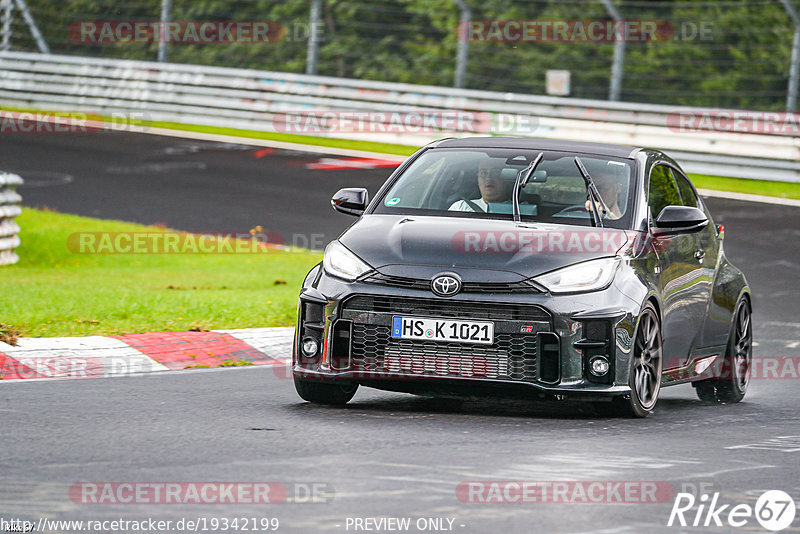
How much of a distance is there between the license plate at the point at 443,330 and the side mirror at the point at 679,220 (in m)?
1.52

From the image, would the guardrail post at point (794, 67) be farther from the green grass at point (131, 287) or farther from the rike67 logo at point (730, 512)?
the rike67 logo at point (730, 512)

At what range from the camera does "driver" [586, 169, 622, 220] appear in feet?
29.5

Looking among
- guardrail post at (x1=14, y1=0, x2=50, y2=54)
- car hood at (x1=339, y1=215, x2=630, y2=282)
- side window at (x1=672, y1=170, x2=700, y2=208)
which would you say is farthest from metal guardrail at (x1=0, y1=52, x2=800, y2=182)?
car hood at (x1=339, y1=215, x2=630, y2=282)

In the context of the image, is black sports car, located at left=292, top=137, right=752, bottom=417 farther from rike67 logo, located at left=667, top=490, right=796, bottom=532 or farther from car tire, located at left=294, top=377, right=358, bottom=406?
rike67 logo, located at left=667, top=490, right=796, bottom=532

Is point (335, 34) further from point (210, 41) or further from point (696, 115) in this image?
point (696, 115)

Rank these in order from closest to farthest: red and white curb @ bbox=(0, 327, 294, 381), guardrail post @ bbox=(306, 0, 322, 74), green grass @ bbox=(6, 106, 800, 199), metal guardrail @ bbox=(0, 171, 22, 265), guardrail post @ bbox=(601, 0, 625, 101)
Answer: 1. red and white curb @ bbox=(0, 327, 294, 381)
2. metal guardrail @ bbox=(0, 171, 22, 265)
3. green grass @ bbox=(6, 106, 800, 199)
4. guardrail post @ bbox=(601, 0, 625, 101)
5. guardrail post @ bbox=(306, 0, 322, 74)

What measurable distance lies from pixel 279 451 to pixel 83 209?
1363cm

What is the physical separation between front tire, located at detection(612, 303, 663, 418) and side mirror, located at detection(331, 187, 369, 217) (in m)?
1.89

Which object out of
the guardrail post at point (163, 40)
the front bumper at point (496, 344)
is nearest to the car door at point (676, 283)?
the front bumper at point (496, 344)

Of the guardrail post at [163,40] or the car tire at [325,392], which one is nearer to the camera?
the car tire at [325,392]

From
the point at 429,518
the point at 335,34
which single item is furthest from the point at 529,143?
the point at 335,34

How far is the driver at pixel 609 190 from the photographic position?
8.98 m

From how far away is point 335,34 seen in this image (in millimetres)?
29844

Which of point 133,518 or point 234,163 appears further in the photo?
point 234,163
